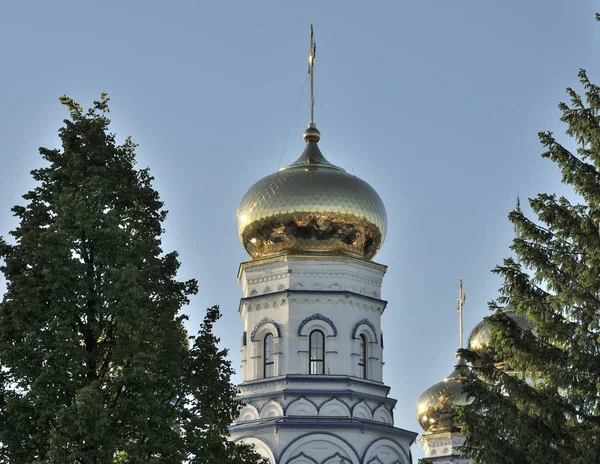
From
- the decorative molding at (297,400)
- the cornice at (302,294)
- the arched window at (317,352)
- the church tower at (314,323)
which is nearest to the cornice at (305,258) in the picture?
the church tower at (314,323)

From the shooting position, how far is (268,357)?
89.6 feet

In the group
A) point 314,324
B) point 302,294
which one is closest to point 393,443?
point 314,324

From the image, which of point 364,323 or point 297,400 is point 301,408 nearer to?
point 297,400

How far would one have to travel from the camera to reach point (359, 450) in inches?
1035

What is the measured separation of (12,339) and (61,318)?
572mm

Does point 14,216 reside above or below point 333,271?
below

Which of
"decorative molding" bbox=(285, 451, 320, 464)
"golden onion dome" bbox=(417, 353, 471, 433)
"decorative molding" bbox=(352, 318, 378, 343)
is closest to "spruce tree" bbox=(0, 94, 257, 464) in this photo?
"decorative molding" bbox=(285, 451, 320, 464)

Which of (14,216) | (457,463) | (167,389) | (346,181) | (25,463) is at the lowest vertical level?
(25,463)

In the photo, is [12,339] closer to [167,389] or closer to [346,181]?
[167,389]

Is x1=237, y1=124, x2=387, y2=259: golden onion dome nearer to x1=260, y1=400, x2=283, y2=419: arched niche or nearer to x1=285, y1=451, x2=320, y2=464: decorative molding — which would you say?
x1=260, y1=400, x2=283, y2=419: arched niche

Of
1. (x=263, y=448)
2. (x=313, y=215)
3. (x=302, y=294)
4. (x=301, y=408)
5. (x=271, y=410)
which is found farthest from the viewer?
(x=313, y=215)

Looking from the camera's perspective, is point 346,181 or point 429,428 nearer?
point 346,181

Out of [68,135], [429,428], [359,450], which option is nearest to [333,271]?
[359,450]

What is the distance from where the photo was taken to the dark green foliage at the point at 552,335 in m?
14.0
